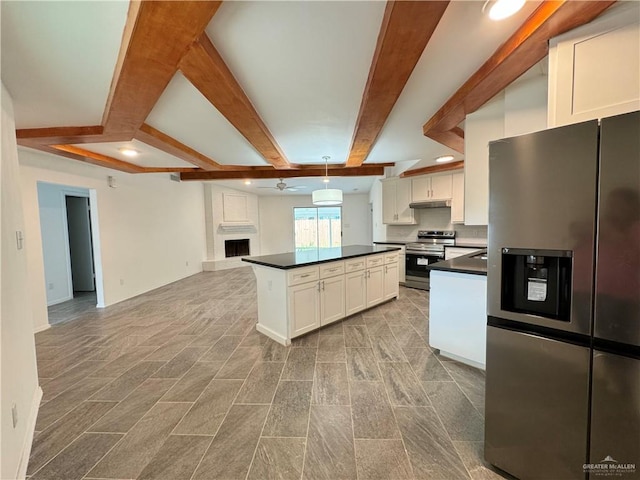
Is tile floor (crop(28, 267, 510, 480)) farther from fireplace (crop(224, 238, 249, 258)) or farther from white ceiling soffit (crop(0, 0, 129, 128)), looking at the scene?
fireplace (crop(224, 238, 249, 258))

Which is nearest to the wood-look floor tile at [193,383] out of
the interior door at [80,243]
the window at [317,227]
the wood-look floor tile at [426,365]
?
the wood-look floor tile at [426,365]

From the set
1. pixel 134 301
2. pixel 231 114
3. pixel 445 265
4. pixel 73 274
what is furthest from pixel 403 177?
pixel 73 274

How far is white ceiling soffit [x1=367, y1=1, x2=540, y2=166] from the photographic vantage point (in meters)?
1.38

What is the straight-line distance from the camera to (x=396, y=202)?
214 inches

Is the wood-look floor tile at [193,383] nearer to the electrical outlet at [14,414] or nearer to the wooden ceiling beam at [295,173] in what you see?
the electrical outlet at [14,414]

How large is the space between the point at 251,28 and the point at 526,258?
1.89 metres

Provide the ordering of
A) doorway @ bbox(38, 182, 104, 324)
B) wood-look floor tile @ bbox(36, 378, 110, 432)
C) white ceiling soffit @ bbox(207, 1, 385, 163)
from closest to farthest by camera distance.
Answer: white ceiling soffit @ bbox(207, 1, 385, 163), wood-look floor tile @ bbox(36, 378, 110, 432), doorway @ bbox(38, 182, 104, 324)

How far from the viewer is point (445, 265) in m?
2.51

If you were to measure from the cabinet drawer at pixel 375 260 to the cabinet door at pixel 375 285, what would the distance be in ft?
0.20

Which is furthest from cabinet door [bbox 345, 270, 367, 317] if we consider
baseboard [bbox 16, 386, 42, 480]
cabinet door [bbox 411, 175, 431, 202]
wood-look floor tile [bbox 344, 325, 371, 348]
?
baseboard [bbox 16, 386, 42, 480]

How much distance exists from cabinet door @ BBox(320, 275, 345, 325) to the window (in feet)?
18.7

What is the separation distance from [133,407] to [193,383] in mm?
414

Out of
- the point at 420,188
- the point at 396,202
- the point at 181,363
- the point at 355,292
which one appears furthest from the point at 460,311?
the point at 396,202

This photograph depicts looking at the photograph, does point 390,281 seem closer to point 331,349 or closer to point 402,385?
point 331,349
